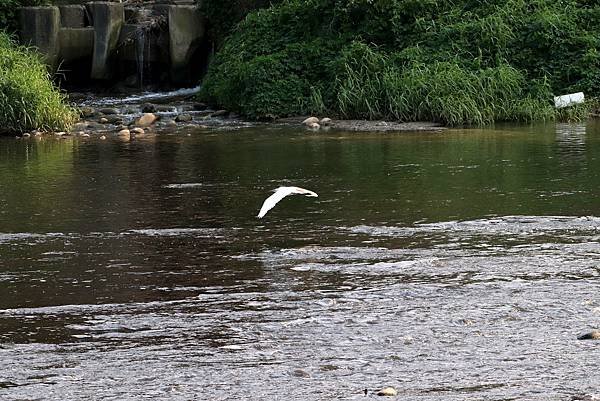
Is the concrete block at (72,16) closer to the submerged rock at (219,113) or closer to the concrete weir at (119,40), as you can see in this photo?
the concrete weir at (119,40)

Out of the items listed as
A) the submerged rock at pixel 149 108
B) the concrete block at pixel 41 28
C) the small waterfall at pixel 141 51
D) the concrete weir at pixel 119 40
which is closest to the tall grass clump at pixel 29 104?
the submerged rock at pixel 149 108

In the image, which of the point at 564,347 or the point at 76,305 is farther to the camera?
the point at 76,305

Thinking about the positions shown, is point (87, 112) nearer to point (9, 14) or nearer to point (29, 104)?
point (29, 104)

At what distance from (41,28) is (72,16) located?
4.36 ft

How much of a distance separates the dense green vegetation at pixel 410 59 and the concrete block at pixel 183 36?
158 centimetres

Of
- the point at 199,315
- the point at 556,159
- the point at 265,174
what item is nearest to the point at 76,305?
the point at 199,315

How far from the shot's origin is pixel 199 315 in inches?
272

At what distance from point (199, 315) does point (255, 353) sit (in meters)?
0.92

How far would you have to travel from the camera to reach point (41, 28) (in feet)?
81.9

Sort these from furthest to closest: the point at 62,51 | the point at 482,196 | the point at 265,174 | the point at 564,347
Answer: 1. the point at 62,51
2. the point at 265,174
3. the point at 482,196
4. the point at 564,347

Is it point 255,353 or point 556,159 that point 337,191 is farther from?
point 255,353

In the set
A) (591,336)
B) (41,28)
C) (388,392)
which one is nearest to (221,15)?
(41,28)

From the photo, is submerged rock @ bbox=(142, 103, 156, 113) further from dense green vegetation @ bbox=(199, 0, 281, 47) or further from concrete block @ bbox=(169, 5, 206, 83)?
dense green vegetation @ bbox=(199, 0, 281, 47)

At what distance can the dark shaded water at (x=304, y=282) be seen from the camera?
5.68 meters
